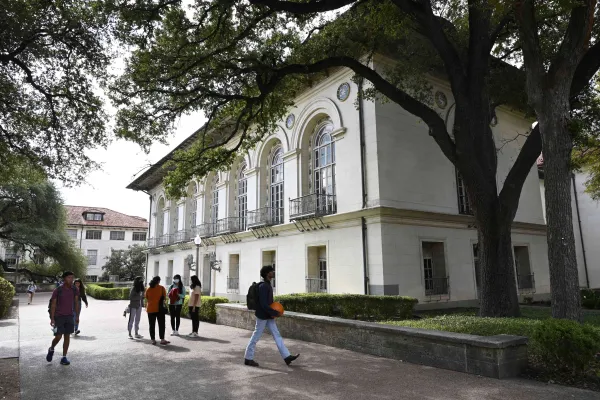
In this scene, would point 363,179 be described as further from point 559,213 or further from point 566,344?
point 566,344

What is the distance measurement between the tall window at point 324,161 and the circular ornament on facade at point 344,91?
1570 mm

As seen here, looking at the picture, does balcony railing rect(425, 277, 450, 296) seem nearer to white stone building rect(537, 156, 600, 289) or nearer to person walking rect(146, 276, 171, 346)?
person walking rect(146, 276, 171, 346)

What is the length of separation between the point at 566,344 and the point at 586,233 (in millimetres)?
25502

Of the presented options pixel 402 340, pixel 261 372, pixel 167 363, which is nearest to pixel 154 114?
pixel 167 363

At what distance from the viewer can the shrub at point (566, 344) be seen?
5621 mm

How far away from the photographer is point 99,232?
59406mm

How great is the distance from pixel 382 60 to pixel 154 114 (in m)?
8.94

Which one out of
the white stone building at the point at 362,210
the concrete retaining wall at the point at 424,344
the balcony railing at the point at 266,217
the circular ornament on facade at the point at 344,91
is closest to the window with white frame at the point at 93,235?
the white stone building at the point at 362,210

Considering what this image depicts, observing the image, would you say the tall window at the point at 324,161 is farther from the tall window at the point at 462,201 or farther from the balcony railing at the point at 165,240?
the balcony railing at the point at 165,240

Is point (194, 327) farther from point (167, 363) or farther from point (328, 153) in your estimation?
point (328, 153)

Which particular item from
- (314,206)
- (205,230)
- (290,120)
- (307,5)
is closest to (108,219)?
(205,230)

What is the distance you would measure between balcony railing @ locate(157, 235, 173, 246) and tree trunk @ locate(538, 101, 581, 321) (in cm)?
2753

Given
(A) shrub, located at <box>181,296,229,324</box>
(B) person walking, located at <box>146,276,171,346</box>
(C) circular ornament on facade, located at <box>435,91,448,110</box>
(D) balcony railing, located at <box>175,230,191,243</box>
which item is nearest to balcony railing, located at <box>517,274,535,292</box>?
(C) circular ornament on facade, located at <box>435,91,448,110</box>

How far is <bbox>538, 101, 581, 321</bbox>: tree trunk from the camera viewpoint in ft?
24.3
